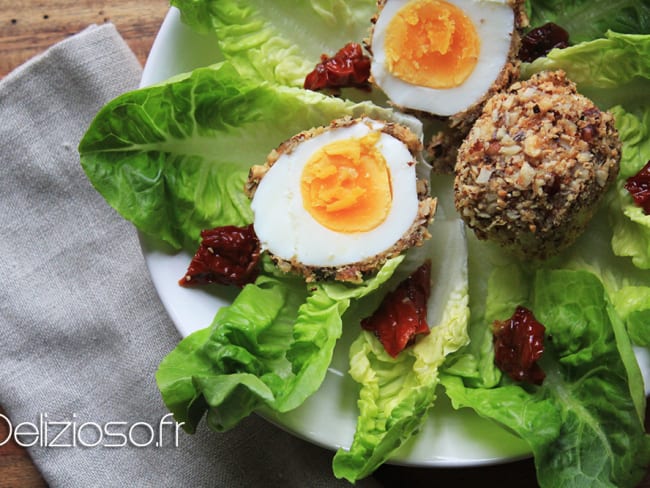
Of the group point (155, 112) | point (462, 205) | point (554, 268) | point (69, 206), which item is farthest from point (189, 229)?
point (554, 268)

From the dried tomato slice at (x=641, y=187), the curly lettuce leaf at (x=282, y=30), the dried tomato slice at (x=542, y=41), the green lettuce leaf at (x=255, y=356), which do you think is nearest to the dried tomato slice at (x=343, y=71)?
the curly lettuce leaf at (x=282, y=30)

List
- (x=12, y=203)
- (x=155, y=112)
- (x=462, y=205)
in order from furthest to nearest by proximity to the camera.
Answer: (x=12, y=203)
(x=155, y=112)
(x=462, y=205)

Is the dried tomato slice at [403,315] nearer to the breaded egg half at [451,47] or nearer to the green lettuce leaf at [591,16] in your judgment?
the breaded egg half at [451,47]

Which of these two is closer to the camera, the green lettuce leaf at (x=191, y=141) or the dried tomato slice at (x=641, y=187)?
the dried tomato slice at (x=641, y=187)

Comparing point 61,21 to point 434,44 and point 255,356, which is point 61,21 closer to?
point 434,44

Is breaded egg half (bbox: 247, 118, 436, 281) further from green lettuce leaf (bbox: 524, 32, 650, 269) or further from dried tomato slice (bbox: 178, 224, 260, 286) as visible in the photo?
green lettuce leaf (bbox: 524, 32, 650, 269)

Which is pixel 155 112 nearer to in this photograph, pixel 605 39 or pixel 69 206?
pixel 69 206

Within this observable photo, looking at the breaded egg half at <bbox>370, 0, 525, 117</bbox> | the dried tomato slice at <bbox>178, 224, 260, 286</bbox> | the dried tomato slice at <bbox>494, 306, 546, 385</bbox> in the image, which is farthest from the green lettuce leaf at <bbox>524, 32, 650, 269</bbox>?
the dried tomato slice at <bbox>178, 224, 260, 286</bbox>
